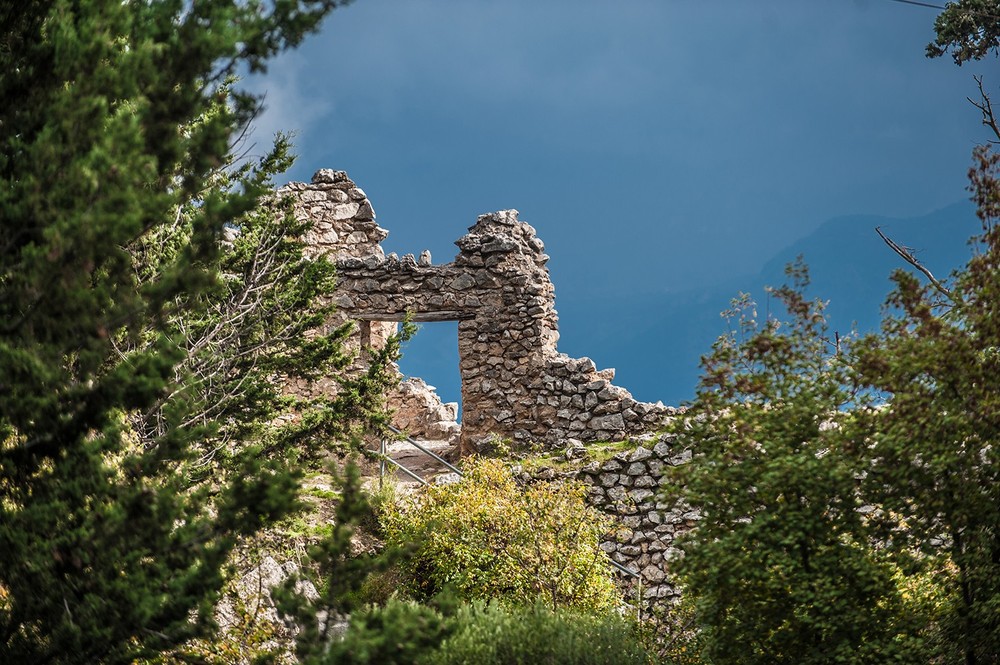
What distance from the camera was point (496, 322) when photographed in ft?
41.5

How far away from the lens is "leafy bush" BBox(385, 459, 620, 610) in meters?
8.21

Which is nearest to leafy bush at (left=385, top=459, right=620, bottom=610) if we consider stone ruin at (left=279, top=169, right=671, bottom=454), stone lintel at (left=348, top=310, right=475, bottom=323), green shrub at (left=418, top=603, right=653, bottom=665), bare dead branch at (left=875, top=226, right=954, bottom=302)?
green shrub at (left=418, top=603, right=653, bottom=665)

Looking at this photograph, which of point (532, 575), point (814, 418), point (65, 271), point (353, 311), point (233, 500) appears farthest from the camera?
point (353, 311)

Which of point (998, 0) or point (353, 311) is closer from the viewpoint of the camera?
point (998, 0)

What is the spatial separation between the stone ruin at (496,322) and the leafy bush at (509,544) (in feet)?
9.05

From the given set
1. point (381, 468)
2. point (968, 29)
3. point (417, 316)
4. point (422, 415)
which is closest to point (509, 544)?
point (381, 468)

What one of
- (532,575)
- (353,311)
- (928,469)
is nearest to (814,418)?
(928,469)

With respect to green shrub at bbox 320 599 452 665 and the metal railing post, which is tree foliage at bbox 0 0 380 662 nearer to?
green shrub at bbox 320 599 452 665

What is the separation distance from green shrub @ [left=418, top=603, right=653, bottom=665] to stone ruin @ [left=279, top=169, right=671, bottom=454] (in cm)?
540

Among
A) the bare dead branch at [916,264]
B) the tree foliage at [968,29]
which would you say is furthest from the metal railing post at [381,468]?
the tree foliage at [968,29]

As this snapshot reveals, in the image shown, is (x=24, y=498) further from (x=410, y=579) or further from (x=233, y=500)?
(x=410, y=579)

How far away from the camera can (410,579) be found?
30.2 ft

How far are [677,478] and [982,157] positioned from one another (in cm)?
295

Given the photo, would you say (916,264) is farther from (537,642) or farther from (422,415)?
(422,415)
